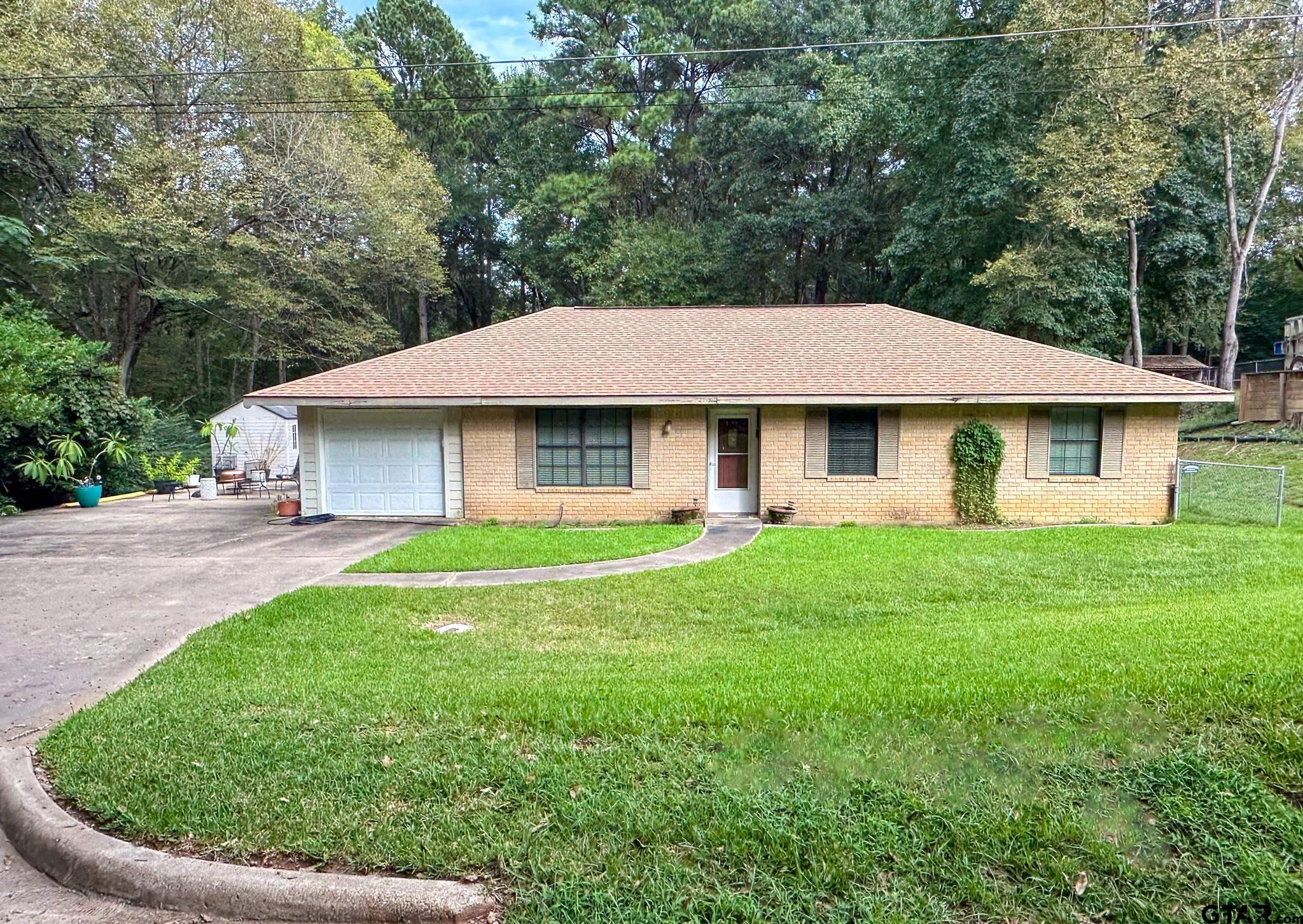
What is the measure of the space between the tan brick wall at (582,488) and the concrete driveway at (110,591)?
59.4 inches

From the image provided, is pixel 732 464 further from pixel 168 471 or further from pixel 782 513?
pixel 168 471

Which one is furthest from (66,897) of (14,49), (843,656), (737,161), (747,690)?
(737,161)

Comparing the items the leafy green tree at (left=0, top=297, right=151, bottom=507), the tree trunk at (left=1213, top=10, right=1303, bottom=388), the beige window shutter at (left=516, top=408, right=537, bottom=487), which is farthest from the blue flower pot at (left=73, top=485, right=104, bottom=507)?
the tree trunk at (left=1213, top=10, right=1303, bottom=388)

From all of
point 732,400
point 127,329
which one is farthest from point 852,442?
point 127,329

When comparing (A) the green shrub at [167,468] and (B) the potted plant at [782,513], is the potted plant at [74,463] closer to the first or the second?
(A) the green shrub at [167,468]

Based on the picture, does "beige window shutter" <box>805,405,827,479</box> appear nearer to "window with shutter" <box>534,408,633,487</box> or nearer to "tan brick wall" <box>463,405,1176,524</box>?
"tan brick wall" <box>463,405,1176,524</box>

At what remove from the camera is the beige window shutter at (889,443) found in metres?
12.8

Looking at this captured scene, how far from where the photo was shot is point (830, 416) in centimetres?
1288

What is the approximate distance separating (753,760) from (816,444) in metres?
10.0

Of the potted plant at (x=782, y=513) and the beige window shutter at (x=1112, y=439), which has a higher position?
the beige window shutter at (x=1112, y=439)

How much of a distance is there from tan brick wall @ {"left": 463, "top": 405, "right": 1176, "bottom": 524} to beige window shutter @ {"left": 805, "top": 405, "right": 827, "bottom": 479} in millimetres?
103

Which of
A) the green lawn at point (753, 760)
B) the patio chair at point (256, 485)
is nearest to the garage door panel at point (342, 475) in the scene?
the patio chair at point (256, 485)

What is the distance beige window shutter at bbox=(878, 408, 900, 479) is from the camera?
12.8m

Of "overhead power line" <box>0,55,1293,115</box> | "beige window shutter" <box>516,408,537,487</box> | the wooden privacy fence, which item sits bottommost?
"beige window shutter" <box>516,408,537,487</box>
